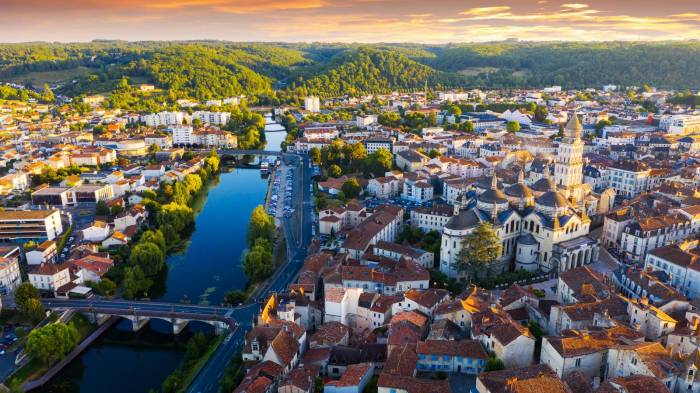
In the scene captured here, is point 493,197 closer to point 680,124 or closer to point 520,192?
point 520,192

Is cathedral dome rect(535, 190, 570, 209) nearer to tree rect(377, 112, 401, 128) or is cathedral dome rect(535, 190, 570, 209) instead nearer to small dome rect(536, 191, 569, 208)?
small dome rect(536, 191, 569, 208)

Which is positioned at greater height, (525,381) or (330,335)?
(525,381)

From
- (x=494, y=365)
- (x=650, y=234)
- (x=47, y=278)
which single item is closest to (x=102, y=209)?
(x=47, y=278)

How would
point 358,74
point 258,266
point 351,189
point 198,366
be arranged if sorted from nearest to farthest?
1. point 198,366
2. point 258,266
3. point 351,189
4. point 358,74

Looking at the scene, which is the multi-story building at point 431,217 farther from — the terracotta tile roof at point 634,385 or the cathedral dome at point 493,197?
the terracotta tile roof at point 634,385

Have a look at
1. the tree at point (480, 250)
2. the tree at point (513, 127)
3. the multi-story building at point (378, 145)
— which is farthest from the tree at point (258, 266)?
the tree at point (513, 127)

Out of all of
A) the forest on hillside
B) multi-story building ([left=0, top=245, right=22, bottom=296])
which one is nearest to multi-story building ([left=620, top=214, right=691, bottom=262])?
multi-story building ([left=0, top=245, right=22, bottom=296])
